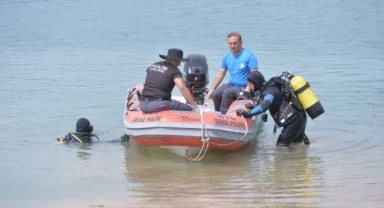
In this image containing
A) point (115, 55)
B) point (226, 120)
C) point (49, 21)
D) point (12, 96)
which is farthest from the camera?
point (49, 21)

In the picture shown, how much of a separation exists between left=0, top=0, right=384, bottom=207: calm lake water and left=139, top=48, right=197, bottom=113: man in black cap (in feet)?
2.35

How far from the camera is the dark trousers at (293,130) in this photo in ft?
32.0

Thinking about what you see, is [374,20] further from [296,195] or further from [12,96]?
[296,195]

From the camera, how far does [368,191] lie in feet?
25.2

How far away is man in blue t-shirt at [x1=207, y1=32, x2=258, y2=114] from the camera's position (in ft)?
34.3

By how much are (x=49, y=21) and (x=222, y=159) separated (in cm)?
1772

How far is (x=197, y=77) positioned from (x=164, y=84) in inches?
80.5

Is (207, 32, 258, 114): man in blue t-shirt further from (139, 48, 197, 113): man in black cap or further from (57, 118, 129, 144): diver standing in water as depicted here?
(57, 118, 129, 144): diver standing in water

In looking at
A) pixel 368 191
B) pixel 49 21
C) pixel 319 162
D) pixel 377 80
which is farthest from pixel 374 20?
pixel 368 191

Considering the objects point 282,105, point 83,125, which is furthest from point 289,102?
point 83,125

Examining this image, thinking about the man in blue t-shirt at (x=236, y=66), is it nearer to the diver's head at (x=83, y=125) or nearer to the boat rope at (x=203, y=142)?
the boat rope at (x=203, y=142)

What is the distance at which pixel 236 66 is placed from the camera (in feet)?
34.8

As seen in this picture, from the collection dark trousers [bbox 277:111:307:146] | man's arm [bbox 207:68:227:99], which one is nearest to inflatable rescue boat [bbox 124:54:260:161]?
dark trousers [bbox 277:111:307:146]

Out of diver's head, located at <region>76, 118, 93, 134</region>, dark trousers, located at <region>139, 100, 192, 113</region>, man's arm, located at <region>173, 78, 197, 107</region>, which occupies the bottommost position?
diver's head, located at <region>76, 118, 93, 134</region>
